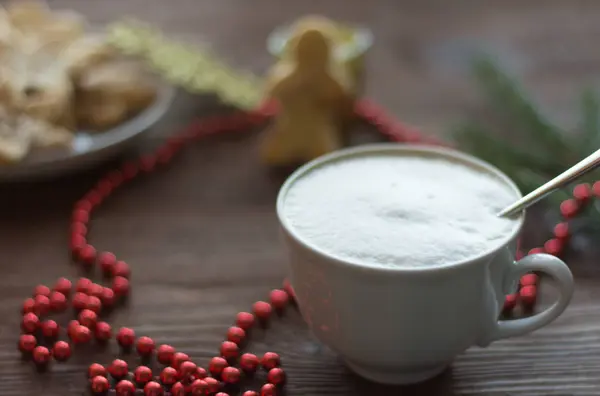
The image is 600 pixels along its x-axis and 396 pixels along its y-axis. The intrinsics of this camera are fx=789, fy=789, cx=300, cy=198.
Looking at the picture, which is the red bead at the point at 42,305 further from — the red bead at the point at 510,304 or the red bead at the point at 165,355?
the red bead at the point at 510,304

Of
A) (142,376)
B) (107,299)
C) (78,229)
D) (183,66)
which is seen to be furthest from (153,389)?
(183,66)

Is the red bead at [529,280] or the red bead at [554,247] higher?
the red bead at [554,247]

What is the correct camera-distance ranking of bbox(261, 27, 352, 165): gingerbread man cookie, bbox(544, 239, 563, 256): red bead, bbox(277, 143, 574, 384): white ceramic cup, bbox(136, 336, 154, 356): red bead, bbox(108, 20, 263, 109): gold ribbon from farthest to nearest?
bbox(108, 20, 263, 109): gold ribbon < bbox(261, 27, 352, 165): gingerbread man cookie < bbox(544, 239, 563, 256): red bead < bbox(136, 336, 154, 356): red bead < bbox(277, 143, 574, 384): white ceramic cup

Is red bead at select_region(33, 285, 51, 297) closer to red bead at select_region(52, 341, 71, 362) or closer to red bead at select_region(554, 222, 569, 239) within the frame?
red bead at select_region(52, 341, 71, 362)

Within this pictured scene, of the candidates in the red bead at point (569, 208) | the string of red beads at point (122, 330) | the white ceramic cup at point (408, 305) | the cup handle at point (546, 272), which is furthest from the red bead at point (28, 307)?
the red bead at point (569, 208)

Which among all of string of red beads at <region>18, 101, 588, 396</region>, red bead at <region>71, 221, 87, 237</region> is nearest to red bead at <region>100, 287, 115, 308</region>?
string of red beads at <region>18, 101, 588, 396</region>

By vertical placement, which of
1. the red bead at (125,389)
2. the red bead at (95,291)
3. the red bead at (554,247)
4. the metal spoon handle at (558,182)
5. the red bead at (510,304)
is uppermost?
the metal spoon handle at (558,182)

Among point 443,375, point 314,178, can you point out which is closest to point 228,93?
point 314,178

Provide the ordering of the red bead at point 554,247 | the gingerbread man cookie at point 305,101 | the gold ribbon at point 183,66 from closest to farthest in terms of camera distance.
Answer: the red bead at point 554,247 < the gingerbread man cookie at point 305,101 < the gold ribbon at point 183,66

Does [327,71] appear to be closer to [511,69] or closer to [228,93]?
Answer: [228,93]
